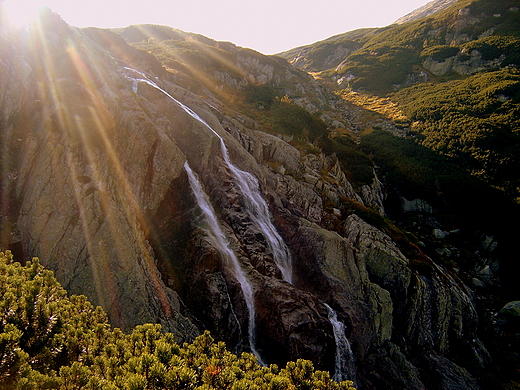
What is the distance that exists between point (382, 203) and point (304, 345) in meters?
47.9

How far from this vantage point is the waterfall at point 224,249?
2080cm

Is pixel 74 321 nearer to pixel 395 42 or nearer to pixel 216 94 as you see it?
pixel 216 94

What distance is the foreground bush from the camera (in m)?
6.04

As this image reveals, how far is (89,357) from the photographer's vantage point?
7.71 meters

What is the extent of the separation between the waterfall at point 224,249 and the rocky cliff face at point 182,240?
0.24 m

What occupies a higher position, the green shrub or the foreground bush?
the green shrub

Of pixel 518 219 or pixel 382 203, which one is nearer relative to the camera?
pixel 518 219

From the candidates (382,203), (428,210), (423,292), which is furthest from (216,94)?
(423,292)

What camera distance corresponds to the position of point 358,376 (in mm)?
22578

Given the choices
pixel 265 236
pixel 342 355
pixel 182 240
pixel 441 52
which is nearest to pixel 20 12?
pixel 182 240

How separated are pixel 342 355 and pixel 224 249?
13351 mm

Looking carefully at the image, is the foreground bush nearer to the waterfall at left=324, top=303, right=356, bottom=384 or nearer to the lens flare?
the waterfall at left=324, top=303, right=356, bottom=384

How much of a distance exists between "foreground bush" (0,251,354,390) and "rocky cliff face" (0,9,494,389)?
759cm

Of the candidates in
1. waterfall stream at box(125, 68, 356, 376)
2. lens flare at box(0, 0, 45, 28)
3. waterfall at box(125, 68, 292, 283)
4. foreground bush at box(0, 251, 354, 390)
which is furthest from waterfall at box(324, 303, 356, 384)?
lens flare at box(0, 0, 45, 28)
